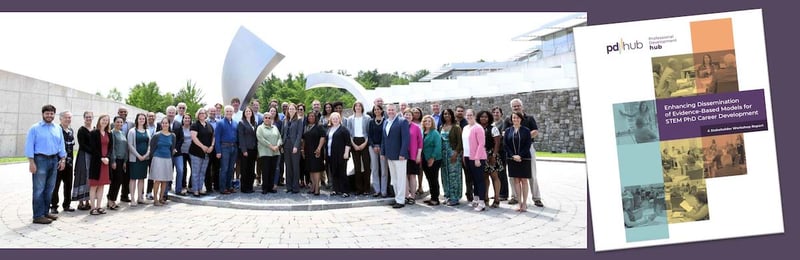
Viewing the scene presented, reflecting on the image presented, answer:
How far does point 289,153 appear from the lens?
686cm

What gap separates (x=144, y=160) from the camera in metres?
6.10

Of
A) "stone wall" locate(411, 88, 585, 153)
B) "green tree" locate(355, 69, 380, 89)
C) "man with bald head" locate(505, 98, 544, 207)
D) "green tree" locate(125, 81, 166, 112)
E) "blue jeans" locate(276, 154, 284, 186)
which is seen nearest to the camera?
"man with bald head" locate(505, 98, 544, 207)

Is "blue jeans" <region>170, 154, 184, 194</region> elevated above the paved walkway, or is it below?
above

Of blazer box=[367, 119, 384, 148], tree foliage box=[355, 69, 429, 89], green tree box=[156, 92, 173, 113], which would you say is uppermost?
tree foliage box=[355, 69, 429, 89]

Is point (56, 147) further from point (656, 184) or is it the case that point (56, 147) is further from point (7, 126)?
point (7, 126)

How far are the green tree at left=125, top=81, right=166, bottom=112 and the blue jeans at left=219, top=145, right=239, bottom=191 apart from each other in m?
33.9

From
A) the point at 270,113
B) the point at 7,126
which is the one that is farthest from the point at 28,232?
the point at 7,126

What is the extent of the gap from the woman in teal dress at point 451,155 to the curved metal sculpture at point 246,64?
424 centimetres

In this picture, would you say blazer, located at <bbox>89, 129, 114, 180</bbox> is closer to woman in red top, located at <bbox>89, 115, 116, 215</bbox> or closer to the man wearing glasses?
woman in red top, located at <bbox>89, 115, 116, 215</bbox>

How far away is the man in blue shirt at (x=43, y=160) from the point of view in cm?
499

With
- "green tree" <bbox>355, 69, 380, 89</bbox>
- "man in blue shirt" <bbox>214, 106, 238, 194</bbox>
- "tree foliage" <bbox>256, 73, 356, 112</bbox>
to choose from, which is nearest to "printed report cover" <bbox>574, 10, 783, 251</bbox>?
"man in blue shirt" <bbox>214, 106, 238, 194</bbox>

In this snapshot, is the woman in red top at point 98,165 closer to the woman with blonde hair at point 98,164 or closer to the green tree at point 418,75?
the woman with blonde hair at point 98,164

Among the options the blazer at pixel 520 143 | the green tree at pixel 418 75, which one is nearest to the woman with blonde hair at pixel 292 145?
the blazer at pixel 520 143

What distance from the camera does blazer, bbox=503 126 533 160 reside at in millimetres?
5516
